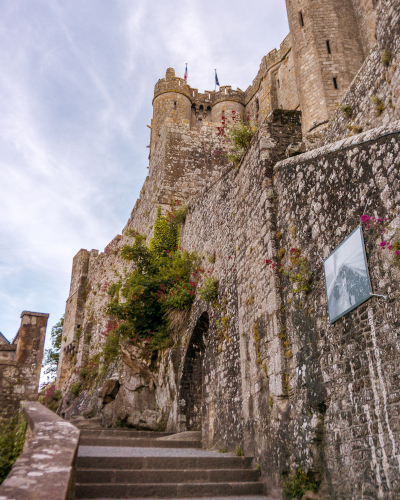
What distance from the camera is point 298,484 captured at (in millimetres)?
4445

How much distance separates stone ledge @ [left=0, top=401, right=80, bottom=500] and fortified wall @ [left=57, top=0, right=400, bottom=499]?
7.87ft

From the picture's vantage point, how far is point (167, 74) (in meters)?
22.6

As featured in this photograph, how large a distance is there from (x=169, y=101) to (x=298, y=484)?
65.6 ft

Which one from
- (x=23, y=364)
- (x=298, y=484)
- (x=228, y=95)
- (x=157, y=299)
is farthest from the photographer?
(x=228, y=95)

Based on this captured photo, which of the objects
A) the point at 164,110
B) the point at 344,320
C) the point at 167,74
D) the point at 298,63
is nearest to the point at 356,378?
the point at 344,320

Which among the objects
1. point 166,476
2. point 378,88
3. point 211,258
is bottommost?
point 166,476

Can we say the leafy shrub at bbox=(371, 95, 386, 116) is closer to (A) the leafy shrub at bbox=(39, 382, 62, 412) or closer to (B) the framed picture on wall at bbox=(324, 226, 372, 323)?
(B) the framed picture on wall at bbox=(324, 226, 372, 323)

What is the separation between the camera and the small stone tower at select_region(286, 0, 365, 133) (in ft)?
52.0

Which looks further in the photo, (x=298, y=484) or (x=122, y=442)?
(x=122, y=442)

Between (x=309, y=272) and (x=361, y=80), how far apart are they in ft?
9.37

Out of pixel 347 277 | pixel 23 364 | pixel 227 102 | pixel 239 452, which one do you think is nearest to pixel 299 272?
pixel 347 277

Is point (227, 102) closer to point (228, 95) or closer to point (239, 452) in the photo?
point (228, 95)

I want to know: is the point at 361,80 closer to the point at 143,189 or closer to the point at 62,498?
the point at 62,498

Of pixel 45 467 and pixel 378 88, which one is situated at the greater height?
pixel 378 88
